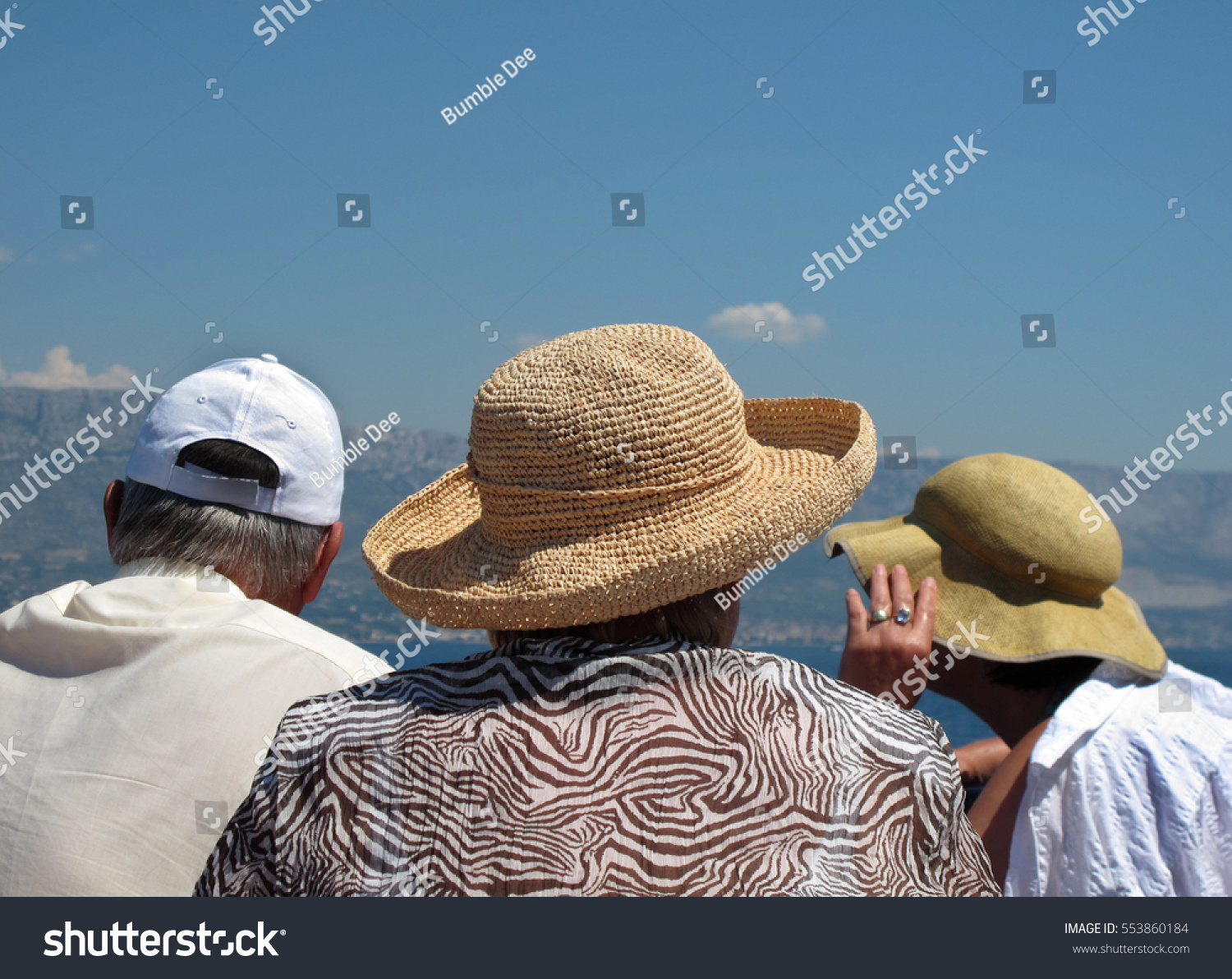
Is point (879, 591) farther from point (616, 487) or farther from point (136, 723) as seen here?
point (136, 723)

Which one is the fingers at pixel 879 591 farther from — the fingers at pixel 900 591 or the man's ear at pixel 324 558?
the man's ear at pixel 324 558

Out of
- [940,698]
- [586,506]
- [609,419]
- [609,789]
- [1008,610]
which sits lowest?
[940,698]

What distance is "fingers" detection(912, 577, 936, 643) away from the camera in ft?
7.90

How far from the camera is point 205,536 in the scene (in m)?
2.30

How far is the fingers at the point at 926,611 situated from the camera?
7.90 feet

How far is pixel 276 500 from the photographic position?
237 centimetres

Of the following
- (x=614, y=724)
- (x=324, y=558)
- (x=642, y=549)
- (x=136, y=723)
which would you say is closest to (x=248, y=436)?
(x=324, y=558)

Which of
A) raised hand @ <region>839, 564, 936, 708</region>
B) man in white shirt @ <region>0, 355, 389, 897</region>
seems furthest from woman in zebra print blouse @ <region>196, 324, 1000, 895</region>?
raised hand @ <region>839, 564, 936, 708</region>

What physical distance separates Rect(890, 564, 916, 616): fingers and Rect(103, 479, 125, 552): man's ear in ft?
6.03

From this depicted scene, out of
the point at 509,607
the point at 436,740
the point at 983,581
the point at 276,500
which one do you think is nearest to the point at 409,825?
the point at 436,740

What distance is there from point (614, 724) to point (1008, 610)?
58.4 inches

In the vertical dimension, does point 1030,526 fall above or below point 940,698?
above

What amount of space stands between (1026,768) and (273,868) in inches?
65.7

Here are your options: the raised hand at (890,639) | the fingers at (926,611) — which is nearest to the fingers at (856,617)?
the raised hand at (890,639)
